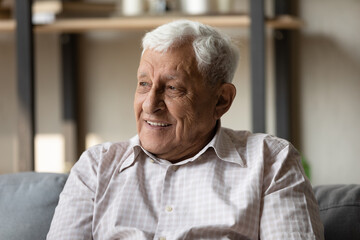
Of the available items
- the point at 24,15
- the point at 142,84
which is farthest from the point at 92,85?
the point at 142,84

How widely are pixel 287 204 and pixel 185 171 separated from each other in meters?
0.31

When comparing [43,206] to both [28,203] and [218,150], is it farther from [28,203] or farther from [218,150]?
[218,150]

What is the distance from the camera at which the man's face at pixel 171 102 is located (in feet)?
5.59

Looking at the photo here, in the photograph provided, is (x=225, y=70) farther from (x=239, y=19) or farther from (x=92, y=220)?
→ (x=239, y=19)

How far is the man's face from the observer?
1705mm

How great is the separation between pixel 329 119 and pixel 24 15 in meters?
1.61

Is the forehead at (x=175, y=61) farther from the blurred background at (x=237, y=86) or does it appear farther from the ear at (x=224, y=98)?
the blurred background at (x=237, y=86)

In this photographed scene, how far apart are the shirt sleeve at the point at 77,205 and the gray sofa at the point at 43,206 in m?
0.10

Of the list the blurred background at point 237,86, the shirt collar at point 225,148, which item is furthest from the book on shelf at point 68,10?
the shirt collar at point 225,148

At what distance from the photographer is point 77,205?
66.4 inches

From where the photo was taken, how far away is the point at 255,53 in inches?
103

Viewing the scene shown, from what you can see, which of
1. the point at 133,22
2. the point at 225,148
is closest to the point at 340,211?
the point at 225,148

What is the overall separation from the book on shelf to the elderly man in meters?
1.17

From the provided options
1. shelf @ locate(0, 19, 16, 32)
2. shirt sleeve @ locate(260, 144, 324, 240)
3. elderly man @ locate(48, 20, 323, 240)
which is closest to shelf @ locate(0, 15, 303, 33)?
shelf @ locate(0, 19, 16, 32)
